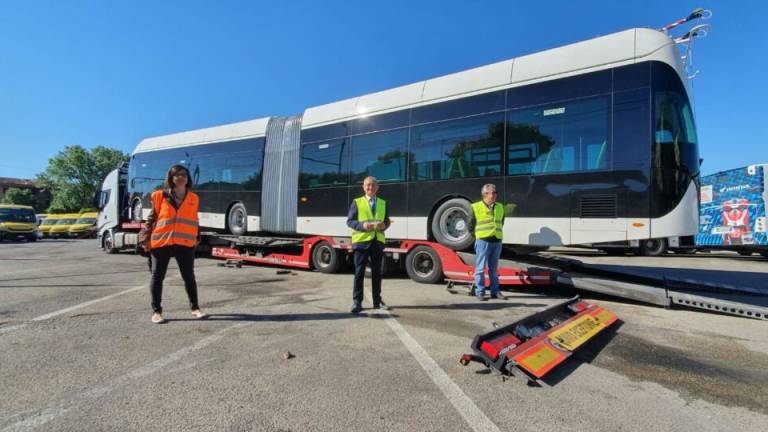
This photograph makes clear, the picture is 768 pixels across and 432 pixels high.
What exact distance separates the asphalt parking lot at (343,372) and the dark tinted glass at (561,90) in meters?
3.21

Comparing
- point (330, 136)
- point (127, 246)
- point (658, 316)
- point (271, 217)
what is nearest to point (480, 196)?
point (658, 316)

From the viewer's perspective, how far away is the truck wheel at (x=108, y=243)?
45.2 feet

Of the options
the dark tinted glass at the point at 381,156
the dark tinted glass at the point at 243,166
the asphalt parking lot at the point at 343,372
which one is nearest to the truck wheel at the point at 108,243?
the dark tinted glass at the point at 243,166

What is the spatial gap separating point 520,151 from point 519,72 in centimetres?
133

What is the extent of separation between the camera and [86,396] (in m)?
2.64

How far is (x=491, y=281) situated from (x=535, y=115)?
2.71 m

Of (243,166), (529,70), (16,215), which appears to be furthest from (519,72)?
(16,215)

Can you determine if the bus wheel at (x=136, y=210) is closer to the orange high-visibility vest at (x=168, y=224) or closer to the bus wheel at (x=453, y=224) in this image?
the orange high-visibility vest at (x=168, y=224)

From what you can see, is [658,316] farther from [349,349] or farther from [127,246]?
[127,246]

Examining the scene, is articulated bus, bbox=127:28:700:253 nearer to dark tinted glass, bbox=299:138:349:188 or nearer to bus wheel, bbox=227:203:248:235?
dark tinted glass, bbox=299:138:349:188

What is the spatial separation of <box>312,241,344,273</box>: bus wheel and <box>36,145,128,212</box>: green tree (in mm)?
66166

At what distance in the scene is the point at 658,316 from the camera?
5.13 meters

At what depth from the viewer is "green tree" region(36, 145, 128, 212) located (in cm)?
5908

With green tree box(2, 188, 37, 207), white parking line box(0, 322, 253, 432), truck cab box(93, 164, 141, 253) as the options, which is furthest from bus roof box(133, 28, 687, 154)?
green tree box(2, 188, 37, 207)
